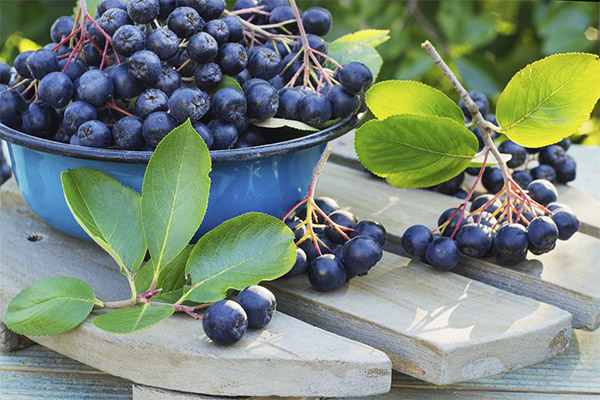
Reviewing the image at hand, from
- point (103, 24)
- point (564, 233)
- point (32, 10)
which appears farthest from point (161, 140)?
point (32, 10)

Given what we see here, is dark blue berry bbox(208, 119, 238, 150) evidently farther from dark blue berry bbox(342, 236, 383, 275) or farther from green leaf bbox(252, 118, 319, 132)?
dark blue berry bbox(342, 236, 383, 275)

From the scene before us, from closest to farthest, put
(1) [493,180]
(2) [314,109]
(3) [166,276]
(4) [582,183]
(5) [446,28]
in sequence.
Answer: (3) [166,276]
(2) [314,109]
(1) [493,180]
(4) [582,183]
(5) [446,28]

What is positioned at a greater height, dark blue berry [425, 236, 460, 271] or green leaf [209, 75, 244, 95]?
green leaf [209, 75, 244, 95]

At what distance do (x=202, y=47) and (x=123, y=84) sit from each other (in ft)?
0.40

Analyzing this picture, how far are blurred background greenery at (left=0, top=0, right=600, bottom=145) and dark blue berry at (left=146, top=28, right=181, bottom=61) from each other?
4.58ft

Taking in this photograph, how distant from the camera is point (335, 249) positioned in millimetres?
1021

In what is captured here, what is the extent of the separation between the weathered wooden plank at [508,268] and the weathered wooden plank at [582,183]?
11cm

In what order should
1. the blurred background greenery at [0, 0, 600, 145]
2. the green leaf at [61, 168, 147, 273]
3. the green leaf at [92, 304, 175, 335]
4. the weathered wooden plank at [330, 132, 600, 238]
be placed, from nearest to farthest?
the green leaf at [92, 304, 175, 335], the green leaf at [61, 168, 147, 273], the weathered wooden plank at [330, 132, 600, 238], the blurred background greenery at [0, 0, 600, 145]

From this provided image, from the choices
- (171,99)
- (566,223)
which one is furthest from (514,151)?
(171,99)

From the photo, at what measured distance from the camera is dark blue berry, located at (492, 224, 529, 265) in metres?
1.03

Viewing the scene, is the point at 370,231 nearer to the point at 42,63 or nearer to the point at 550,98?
the point at 550,98

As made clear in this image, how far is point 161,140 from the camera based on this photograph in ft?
2.98

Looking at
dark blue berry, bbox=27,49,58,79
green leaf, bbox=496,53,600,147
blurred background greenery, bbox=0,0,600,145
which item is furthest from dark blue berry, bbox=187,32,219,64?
blurred background greenery, bbox=0,0,600,145

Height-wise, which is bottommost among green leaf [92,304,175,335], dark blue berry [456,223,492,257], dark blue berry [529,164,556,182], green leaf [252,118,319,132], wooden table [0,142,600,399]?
wooden table [0,142,600,399]
